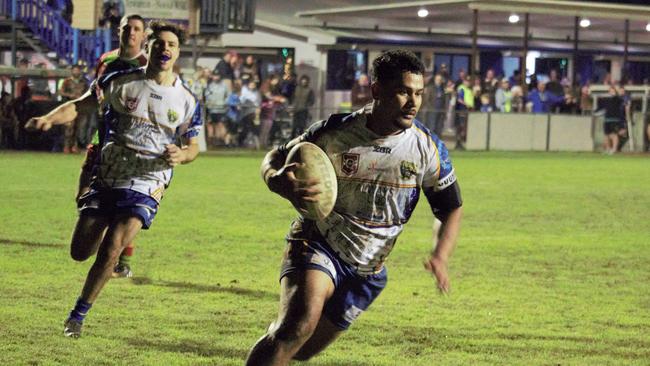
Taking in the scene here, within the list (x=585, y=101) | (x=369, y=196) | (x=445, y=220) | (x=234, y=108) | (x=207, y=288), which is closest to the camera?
(x=369, y=196)

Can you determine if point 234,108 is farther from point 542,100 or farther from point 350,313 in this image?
point 350,313

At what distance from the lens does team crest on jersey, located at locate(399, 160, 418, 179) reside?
5973 mm

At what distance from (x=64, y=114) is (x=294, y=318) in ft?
13.5

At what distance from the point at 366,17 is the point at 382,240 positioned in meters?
38.6

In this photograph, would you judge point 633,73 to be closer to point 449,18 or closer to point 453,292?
point 449,18

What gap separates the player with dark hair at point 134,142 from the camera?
862cm

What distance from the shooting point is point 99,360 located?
7.50 m

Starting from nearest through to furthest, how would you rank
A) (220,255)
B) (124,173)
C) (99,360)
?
(99,360), (124,173), (220,255)

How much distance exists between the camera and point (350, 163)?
5.94 meters

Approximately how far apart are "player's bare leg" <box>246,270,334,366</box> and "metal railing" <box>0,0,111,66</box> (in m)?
28.5

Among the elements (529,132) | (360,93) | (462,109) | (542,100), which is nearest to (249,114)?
(360,93)

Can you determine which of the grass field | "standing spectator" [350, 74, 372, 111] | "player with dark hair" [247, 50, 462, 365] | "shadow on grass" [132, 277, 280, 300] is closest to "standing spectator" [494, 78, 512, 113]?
"standing spectator" [350, 74, 372, 111]

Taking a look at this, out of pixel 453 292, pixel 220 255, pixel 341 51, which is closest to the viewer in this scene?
pixel 453 292

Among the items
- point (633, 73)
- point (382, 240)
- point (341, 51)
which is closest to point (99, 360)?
point (382, 240)
